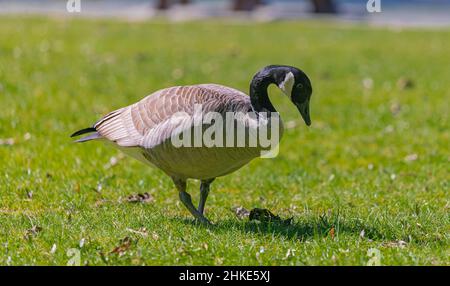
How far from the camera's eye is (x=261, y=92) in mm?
5617

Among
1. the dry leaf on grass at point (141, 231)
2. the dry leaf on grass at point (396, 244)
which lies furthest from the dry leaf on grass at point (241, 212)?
the dry leaf on grass at point (396, 244)

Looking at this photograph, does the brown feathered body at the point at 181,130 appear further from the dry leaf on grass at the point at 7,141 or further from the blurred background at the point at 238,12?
the blurred background at the point at 238,12

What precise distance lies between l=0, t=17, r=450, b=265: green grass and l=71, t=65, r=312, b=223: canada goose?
403 millimetres

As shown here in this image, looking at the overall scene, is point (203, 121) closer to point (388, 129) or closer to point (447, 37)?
point (388, 129)

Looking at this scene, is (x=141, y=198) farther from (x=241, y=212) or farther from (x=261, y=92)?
(x=261, y=92)

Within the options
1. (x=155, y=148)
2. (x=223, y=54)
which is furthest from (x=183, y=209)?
(x=223, y=54)

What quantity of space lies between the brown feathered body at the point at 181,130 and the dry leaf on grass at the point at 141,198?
0.75 metres

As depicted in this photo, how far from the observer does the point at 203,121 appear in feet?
17.9

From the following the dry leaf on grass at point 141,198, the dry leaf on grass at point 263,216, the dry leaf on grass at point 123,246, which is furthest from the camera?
the dry leaf on grass at point 141,198

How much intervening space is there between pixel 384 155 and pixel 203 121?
3.78 m

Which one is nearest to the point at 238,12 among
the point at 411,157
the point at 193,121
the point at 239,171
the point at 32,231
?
the point at 411,157

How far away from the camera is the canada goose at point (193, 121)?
5.48m

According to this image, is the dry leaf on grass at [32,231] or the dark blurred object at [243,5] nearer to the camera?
the dry leaf on grass at [32,231]

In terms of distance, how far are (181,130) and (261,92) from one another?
601mm
